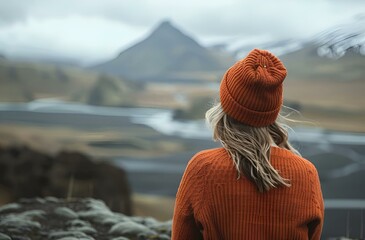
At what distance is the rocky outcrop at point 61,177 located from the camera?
13.6 feet

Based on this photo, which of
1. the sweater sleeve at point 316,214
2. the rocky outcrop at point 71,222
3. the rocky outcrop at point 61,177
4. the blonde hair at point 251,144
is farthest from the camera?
the rocky outcrop at point 61,177

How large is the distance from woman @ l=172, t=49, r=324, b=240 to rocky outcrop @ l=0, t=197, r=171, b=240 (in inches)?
78.7

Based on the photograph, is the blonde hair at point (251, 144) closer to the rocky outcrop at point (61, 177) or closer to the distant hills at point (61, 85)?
the rocky outcrop at point (61, 177)

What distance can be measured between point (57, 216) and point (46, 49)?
1107 mm

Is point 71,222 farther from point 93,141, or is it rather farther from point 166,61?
point 166,61

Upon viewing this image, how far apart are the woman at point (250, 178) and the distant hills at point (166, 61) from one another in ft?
7.21

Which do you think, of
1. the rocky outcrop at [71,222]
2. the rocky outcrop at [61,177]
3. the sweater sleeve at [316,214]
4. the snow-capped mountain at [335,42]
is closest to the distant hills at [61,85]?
the rocky outcrop at [61,177]

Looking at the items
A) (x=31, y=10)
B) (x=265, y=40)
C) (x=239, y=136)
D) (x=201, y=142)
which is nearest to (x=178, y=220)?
(x=239, y=136)

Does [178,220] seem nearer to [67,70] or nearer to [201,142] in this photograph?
[201,142]

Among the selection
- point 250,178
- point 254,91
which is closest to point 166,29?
point 254,91

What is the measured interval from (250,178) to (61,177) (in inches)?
98.5

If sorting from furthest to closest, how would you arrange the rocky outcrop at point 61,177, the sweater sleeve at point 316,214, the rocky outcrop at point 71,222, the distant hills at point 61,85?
the distant hills at point 61,85
the rocky outcrop at point 61,177
the rocky outcrop at point 71,222
the sweater sleeve at point 316,214

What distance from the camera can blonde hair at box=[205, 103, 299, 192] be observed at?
192cm

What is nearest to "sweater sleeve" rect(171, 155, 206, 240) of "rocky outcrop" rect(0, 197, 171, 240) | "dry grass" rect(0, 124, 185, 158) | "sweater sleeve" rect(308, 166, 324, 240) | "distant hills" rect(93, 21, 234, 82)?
"sweater sleeve" rect(308, 166, 324, 240)
